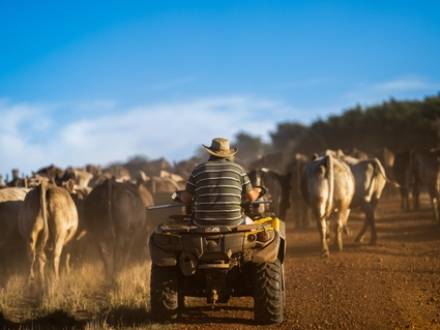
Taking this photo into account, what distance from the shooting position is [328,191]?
1301cm

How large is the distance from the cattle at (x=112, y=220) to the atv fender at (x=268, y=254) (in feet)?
19.8

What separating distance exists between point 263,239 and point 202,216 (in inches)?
32.6

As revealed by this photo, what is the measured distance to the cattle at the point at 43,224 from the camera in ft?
37.3

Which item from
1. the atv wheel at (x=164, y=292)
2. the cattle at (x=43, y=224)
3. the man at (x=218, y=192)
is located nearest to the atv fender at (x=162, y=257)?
the atv wheel at (x=164, y=292)

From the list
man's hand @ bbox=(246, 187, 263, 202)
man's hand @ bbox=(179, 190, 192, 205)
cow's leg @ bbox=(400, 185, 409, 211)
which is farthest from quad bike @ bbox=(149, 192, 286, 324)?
cow's leg @ bbox=(400, 185, 409, 211)

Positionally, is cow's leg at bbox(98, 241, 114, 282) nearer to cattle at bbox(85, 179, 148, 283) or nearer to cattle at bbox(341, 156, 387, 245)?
cattle at bbox(85, 179, 148, 283)

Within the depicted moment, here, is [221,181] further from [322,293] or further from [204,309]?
[322,293]

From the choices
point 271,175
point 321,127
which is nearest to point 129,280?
point 271,175

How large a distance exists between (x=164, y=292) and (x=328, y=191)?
22.0 ft

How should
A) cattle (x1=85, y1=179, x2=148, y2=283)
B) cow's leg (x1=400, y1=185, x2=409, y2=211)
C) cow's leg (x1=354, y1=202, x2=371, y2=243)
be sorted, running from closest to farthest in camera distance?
cattle (x1=85, y1=179, x2=148, y2=283) → cow's leg (x1=354, y1=202, x2=371, y2=243) → cow's leg (x1=400, y1=185, x2=409, y2=211)

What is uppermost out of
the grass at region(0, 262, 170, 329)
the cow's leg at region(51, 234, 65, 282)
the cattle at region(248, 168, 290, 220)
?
the cattle at region(248, 168, 290, 220)

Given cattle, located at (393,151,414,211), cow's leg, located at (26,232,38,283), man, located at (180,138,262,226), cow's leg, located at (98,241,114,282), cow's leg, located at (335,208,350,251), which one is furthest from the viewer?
cattle, located at (393,151,414,211)

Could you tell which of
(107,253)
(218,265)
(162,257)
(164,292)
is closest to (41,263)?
(107,253)

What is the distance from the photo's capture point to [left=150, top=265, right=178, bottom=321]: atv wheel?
714cm
